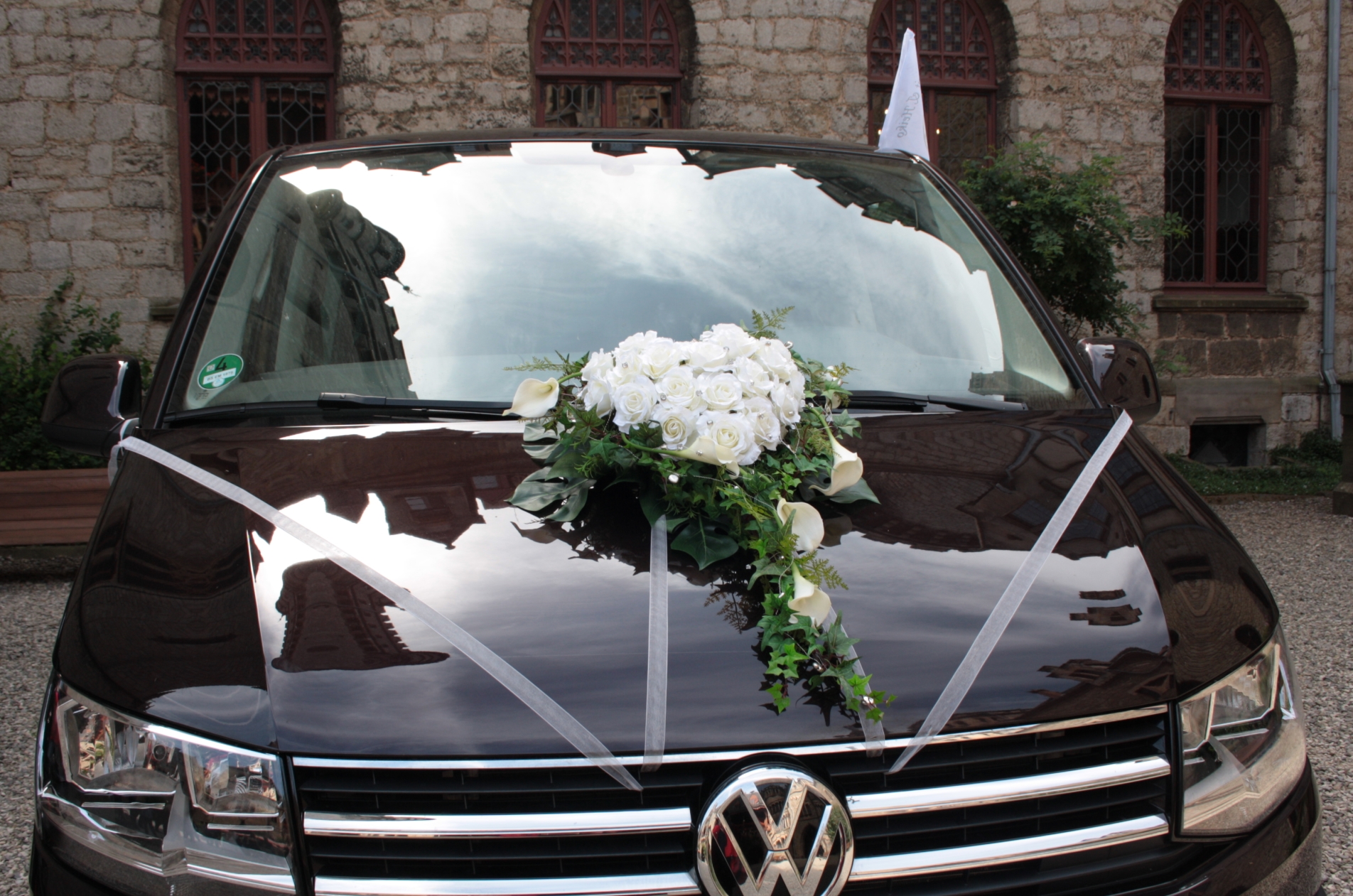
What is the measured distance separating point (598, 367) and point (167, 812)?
→ 0.89 m

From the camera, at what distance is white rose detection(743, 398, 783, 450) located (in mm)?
1647

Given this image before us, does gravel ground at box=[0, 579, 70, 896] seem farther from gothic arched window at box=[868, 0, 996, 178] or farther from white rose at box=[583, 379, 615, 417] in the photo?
gothic arched window at box=[868, 0, 996, 178]

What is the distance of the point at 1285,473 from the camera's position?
10.7 m

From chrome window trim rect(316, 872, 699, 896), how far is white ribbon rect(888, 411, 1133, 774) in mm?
299

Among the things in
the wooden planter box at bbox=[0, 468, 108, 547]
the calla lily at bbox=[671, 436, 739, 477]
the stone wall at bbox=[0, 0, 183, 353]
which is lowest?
the wooden planter box at bbox=[0, 468, 108, 547]

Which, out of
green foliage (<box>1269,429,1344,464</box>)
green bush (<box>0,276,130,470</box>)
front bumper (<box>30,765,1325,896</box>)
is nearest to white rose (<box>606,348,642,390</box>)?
front bumper (<box>30,765,1325,896</box>)

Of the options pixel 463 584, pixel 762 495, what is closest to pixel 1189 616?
pixel 762 495

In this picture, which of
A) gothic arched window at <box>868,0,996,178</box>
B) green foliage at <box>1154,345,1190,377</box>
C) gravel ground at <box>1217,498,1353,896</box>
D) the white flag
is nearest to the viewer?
gravel ground at <box>1217,498,1353,896</box>

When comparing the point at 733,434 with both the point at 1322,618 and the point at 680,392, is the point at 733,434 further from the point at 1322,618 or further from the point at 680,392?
the point at 1322,618

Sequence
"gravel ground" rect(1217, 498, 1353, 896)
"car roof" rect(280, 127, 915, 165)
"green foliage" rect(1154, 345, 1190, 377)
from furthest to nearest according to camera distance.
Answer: "green foliage" rect(1154, 345, 1190, 377) < "gravel ground" rect(1217, 498, 1353, 896) < "car roof" rect(280, 127, 915, 165)

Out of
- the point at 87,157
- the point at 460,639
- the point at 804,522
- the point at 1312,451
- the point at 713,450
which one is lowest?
the point at 1312,451

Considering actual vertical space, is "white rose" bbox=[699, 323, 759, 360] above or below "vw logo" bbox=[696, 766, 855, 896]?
above

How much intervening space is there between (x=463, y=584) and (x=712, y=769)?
0.44m

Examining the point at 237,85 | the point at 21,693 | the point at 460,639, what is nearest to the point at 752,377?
the point at 460,639
